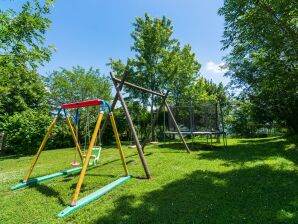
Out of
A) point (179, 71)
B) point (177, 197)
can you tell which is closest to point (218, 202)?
point (177, 197)

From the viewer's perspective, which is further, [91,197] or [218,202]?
[91,197]

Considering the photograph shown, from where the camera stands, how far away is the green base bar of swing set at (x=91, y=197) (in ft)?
12.2

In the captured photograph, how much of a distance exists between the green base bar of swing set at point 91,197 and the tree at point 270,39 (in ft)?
20.0

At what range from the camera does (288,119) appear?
14492 millimetres

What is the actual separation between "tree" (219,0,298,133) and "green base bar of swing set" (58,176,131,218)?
611 centimetres

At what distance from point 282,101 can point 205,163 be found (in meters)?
9.68

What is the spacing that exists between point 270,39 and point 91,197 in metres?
6.70

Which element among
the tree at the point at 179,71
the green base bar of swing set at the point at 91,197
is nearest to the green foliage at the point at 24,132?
the tree at the point at 179,71

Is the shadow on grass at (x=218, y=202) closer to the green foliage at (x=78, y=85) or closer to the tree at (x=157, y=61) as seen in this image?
the tree at (x=157, y=61)

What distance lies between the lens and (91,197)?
4273 mm

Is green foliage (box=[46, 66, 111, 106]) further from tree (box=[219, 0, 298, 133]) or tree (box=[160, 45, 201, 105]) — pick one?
tree (box=[219, 0, 298, 133])

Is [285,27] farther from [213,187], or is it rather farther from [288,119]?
[288,119]

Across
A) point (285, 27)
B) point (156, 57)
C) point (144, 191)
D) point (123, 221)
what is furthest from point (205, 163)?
point (156, 57)

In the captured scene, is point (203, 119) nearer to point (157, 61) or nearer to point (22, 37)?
point (157, 61)
